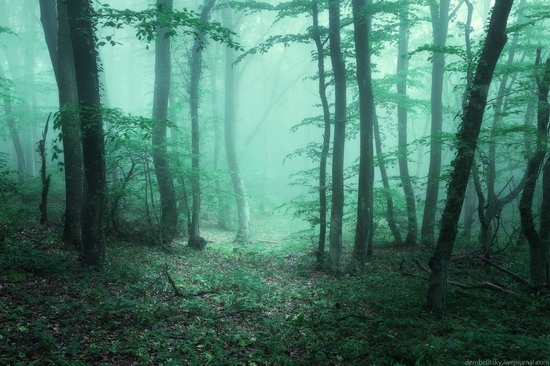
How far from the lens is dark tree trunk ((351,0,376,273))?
11.1 m

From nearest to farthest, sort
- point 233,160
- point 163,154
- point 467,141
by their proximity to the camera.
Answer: point 467,141, point 163,154, point 233,160

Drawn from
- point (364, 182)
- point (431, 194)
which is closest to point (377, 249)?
point (431, 194)

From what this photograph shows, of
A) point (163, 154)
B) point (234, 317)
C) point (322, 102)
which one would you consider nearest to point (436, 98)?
point (322, 102)

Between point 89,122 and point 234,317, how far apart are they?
5.38 m

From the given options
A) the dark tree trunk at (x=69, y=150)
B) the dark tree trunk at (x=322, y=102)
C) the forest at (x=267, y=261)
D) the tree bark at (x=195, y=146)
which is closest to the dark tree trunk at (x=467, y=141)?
the forest at (x=267, y=261)

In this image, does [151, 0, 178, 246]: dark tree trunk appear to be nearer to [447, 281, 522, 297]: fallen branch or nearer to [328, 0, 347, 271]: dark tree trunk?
[328, 0, 347, 271]: dark tree trunk

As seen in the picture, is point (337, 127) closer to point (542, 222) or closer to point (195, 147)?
point (195, 147)

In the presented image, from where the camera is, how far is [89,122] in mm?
8117

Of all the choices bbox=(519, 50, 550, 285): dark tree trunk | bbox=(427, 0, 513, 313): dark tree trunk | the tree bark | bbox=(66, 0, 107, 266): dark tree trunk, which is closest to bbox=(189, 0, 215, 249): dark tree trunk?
the tree bark

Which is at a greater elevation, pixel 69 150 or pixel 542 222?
pixel 69 150

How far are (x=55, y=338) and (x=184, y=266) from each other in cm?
593

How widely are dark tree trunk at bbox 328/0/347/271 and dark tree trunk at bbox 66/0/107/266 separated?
7.10m

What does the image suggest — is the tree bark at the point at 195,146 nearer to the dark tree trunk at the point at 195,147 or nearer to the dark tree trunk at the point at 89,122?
the dark tree trunk at the point at 195,147

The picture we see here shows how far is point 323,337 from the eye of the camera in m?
6.35
